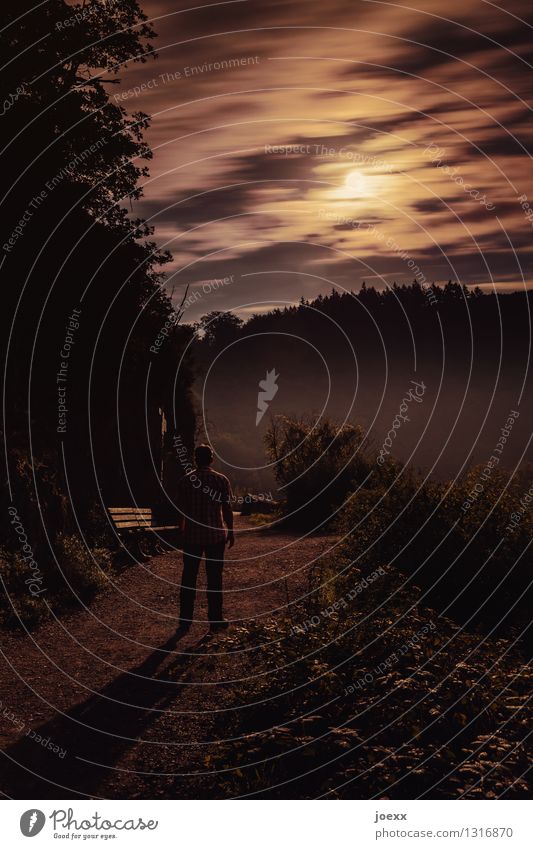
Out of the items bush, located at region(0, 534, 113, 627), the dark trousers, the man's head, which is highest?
the man's head

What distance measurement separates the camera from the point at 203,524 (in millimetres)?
11547

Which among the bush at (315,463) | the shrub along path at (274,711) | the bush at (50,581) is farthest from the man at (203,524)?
the bush at (315,463)

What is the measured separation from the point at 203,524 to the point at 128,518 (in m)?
8.24

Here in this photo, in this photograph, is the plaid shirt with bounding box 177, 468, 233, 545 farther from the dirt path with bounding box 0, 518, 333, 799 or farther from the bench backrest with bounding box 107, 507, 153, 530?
the bench backrest with bounding box 107, 507, 153, 530

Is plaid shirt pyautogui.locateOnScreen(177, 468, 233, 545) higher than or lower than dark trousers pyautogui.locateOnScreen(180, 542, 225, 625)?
higher

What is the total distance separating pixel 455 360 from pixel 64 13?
9041cm

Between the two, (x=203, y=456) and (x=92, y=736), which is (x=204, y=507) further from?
(x=92, y=736)

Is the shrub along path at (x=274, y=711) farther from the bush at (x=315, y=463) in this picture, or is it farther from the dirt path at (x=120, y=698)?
the bush at (x=315, y=463)

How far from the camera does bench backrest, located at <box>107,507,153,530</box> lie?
18.7 m

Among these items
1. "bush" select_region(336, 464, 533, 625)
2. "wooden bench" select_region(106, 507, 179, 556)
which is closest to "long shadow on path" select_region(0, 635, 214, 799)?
"bush" select_region(336, 464, 533, 625)

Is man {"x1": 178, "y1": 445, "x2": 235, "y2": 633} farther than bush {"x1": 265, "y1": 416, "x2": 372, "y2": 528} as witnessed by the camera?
No

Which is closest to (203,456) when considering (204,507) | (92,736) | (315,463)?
(204,507)

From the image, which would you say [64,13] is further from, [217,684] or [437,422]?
[437,422]

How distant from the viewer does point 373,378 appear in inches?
4616
